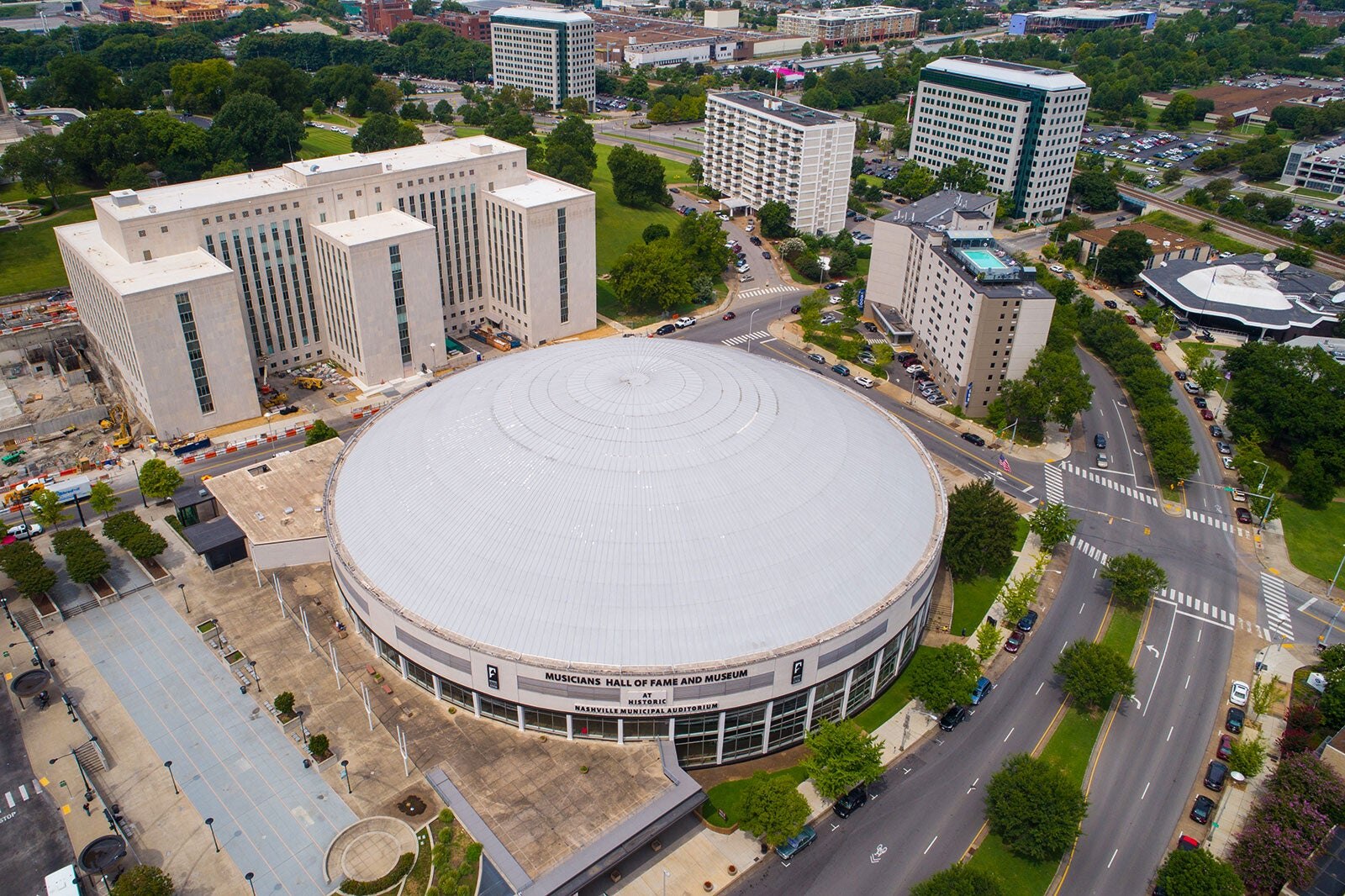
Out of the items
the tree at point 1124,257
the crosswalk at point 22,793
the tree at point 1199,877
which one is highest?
the tree at point 1124,257

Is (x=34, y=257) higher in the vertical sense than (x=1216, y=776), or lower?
higher

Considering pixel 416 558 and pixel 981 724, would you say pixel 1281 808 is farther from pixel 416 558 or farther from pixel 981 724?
pixel 416 558

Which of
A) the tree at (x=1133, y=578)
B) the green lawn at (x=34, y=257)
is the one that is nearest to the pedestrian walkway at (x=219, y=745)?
the tree at (x=1133, y=578)

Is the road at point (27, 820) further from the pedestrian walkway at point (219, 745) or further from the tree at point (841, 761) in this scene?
the tree at point (841, 761)

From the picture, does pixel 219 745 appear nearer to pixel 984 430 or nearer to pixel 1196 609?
pixel 1196 609

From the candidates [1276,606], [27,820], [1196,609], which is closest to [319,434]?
[27,820]

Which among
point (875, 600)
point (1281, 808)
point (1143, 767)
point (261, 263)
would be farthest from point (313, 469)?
point (1281, 808)
